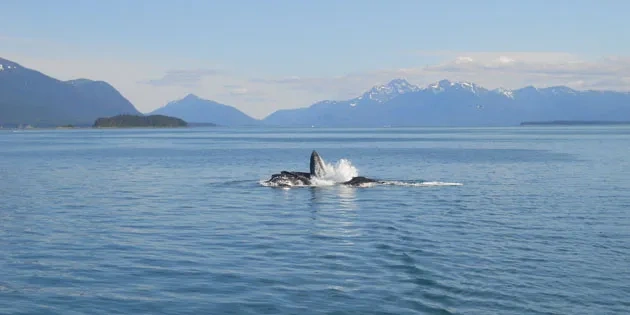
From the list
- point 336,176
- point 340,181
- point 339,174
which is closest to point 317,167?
point 340,181

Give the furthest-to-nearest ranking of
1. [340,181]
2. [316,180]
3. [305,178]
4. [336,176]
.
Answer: [336,176] < [340,181] < [316,180] < [305,178]

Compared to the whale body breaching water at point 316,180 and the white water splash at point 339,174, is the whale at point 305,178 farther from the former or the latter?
the white water splash at point 339,174

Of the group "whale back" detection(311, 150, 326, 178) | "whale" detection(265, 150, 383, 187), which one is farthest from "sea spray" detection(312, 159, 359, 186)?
"whale" detection(265, 150, 383, 187)

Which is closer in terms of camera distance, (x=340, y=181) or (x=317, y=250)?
(x=317, y=250)

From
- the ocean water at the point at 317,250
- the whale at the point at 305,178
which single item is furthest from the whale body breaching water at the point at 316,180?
the ocean water at the point at 317,250

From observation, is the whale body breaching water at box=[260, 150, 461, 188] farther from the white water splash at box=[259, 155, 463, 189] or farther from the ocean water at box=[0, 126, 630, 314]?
the ocean water at box=[0, 126, 630, 314]

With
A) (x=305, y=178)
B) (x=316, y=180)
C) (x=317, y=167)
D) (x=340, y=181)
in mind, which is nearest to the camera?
(x=305, y=178)

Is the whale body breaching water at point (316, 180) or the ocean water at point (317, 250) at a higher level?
the whale body breaching water at point (316, 180)

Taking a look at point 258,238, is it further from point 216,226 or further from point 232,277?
point 232,277

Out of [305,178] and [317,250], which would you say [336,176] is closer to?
[305,178]

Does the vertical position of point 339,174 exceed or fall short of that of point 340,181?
it exceeds it

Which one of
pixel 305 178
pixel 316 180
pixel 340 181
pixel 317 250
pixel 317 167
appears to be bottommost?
pixel 317 250

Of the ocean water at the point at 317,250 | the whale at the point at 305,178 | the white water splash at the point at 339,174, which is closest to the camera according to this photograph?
the ocean water at the point at 317,250

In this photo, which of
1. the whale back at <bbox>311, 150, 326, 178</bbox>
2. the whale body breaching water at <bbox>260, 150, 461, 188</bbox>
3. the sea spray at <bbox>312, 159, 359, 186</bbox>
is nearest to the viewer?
the whale body breaching water at <bbox>260, 150, 461, 188</bbox>
